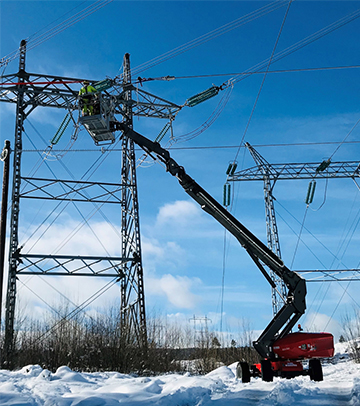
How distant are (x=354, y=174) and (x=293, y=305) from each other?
16.6 metres

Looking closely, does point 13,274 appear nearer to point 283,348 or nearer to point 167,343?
point 167,343

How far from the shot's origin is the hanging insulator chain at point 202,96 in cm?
1446

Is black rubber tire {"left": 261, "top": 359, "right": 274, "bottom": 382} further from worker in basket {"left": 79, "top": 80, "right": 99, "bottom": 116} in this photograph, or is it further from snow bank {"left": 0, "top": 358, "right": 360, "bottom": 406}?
worker in basket {"left": 79, "top": 80, "right": 99, "bottom": 116}

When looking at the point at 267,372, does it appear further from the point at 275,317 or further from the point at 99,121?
the point at 99,121

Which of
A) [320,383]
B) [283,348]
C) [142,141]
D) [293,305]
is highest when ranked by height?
[142,141]

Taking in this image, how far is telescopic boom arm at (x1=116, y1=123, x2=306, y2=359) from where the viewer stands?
10.6 m

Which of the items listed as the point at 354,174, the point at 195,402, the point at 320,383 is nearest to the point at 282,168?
the point at 354,174

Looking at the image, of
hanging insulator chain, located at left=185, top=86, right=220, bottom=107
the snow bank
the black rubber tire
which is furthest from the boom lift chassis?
hanging insulator chain, located at left=185, top=86, right=220, bottom=107

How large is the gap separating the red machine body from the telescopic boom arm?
0.39m

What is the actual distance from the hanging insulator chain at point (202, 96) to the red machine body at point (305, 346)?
7.91 metres

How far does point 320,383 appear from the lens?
30.9ft

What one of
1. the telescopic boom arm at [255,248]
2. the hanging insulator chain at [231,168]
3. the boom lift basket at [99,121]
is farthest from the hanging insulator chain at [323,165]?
the boom lift basket at [99,121]

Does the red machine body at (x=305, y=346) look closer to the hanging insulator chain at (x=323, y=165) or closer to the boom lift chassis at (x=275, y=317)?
the boom lift chassis at (x=275, y=317)

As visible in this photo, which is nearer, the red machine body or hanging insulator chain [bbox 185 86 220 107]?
the red machine body
